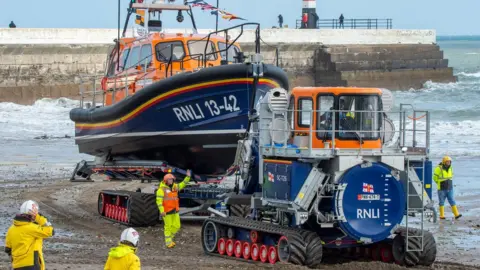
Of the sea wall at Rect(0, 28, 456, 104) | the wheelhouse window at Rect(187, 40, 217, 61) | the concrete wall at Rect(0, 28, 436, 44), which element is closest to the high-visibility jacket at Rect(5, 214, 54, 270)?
the wheelhouse window at Rect(187, 40, 217, 61)

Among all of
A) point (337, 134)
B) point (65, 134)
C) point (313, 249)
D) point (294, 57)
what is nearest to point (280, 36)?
point (294, 57)

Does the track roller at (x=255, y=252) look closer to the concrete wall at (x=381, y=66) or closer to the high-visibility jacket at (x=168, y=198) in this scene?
the high-visibility jacket at (x=168, y=198)

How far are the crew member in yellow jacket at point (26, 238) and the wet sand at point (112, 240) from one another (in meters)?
2.59

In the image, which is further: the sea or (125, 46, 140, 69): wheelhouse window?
the sea

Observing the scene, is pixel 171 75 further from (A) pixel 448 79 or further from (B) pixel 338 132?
(A) pixel 448 79

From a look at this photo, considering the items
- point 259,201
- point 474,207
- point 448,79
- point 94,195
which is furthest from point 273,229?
point 448,79

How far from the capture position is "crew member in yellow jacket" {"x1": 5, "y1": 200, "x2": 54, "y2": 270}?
9.30 metres

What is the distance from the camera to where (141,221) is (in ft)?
52.2

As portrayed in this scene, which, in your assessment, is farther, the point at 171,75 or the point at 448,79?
the point at 448,79

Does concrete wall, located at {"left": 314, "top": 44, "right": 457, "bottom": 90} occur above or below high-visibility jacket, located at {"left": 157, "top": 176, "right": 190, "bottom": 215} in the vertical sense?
above

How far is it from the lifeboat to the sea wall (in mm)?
18294

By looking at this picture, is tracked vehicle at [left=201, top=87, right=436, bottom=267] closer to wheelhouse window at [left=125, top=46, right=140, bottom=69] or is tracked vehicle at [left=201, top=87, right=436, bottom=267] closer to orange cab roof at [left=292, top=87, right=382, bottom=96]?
orange cab roof at [left=292, top=87, right=382, bottom=96]

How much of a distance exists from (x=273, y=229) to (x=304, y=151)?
3.24 feet

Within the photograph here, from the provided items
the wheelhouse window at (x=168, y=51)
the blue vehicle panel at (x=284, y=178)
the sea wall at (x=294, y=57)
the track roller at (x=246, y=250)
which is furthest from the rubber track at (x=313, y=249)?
the sea wall at (x=294, y=57)
